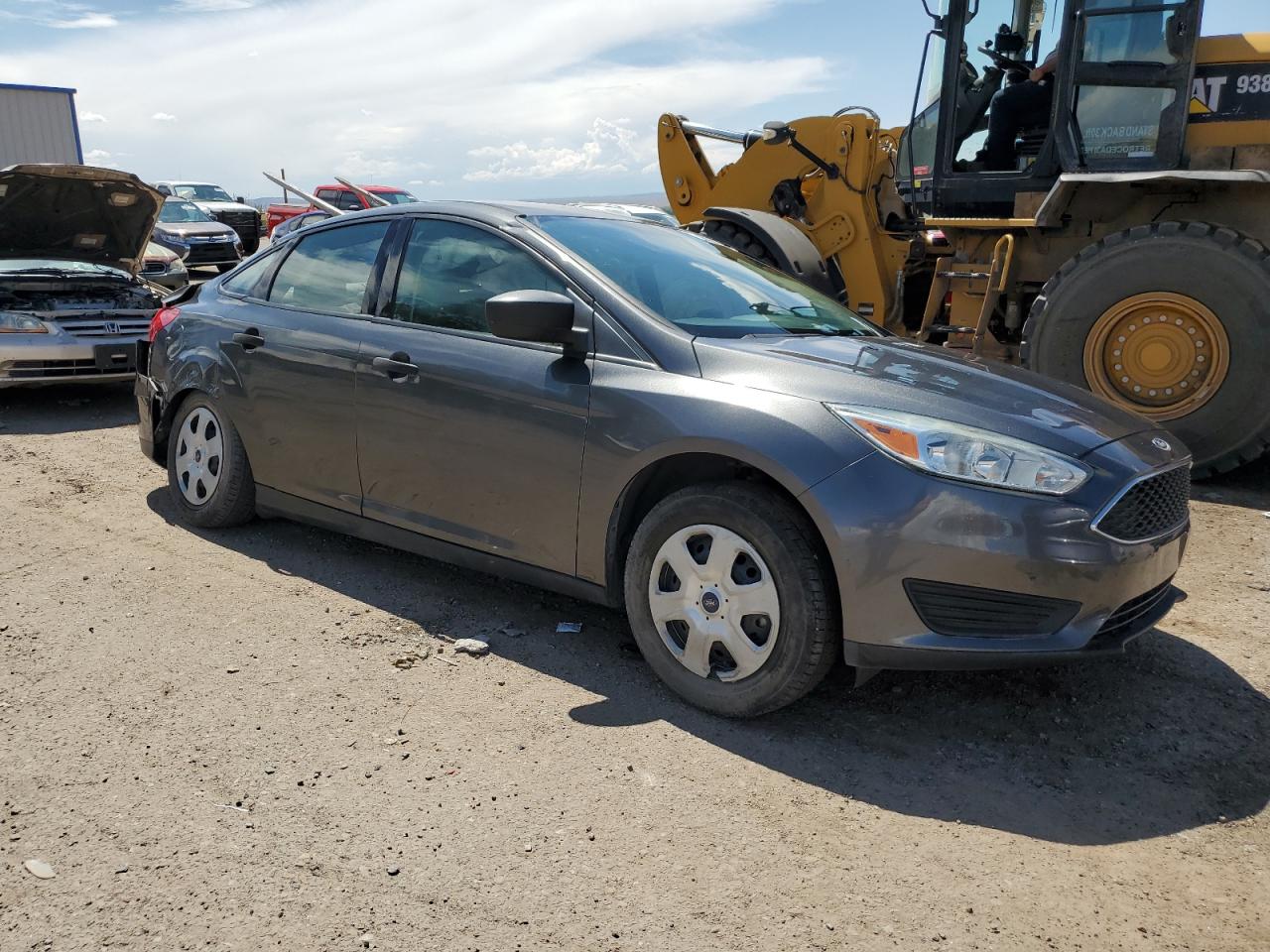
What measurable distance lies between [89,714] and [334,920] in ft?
4.74

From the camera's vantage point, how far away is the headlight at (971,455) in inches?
115

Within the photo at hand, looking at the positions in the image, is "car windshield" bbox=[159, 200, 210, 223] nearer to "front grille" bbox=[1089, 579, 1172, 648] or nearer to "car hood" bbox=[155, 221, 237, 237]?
"car hood" bbox=[155, 221, 237, 237]

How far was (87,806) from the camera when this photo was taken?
2770mm

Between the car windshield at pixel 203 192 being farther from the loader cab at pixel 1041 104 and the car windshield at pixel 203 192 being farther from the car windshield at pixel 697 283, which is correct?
the car windshield at pixel 697 283

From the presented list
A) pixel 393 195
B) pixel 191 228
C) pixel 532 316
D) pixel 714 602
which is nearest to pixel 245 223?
pixel 393 195

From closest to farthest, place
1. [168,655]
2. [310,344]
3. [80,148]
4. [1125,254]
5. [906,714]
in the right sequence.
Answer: [906,714], [168,655], [310,344], [1125,254], [80,148]

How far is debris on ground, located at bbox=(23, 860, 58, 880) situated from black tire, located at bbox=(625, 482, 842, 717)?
1815mm

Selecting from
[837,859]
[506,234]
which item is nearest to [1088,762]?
[837,859]

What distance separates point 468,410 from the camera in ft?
12.6

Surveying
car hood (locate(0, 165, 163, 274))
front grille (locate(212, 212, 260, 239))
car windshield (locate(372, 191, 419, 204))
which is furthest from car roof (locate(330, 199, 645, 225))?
front grille (locate(212, 212, 260, 239))

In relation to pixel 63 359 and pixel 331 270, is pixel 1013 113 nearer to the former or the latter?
pixel 331 270

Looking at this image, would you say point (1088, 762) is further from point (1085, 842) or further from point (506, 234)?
point (506, 234)

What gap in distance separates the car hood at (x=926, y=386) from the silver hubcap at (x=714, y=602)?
0.54m

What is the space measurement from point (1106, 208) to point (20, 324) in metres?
7.96
